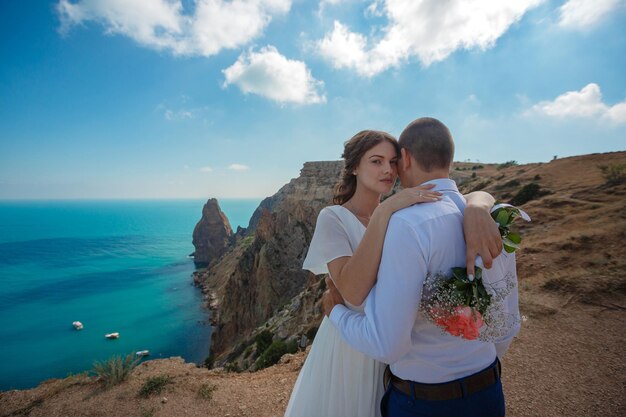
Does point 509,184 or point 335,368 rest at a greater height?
point 509,184

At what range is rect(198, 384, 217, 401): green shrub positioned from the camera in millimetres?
6562

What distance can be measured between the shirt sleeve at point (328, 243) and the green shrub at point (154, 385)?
257 inches

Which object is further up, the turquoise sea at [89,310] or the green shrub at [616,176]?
the green shrub at [616,176]

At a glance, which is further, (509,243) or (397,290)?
(509,243)

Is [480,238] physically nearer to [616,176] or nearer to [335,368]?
[335,368]

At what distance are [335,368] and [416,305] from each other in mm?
1271

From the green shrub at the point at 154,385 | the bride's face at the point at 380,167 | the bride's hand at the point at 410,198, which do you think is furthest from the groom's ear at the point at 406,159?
the green shrub at the point at 154,385

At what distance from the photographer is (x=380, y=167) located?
8.30 ft

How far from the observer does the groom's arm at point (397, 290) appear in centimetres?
154

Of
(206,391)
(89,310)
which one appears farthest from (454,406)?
(89,310)

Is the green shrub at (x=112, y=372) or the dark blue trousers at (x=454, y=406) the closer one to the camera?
the dark blue trousers at (x=454, y=406)

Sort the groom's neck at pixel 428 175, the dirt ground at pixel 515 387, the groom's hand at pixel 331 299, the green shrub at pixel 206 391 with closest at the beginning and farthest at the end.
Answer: the groom's neck at pixel 428 175
the groom's hand at pixel 331 299
the dirt ground at pixel 515 387
the green shrub at pixel 206 391

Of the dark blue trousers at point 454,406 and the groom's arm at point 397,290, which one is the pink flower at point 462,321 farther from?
the dark blue trousers at point 454,406

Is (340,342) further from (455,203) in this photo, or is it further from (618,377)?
(618,377)
